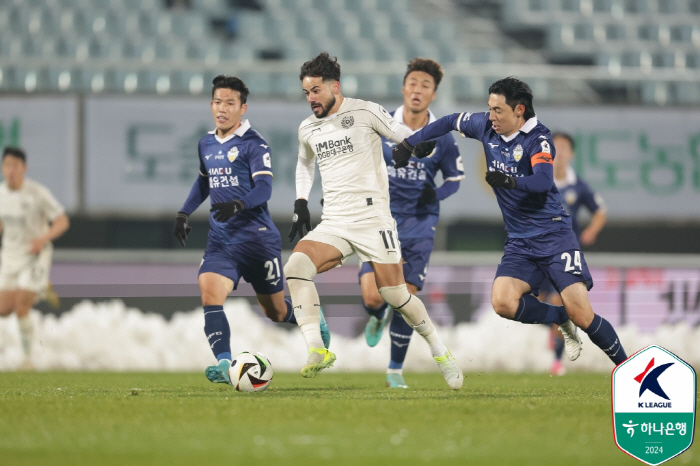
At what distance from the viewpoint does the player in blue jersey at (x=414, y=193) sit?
786 cm

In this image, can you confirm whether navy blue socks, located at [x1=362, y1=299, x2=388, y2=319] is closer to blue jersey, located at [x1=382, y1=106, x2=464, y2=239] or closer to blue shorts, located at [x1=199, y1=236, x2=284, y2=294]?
blue jersey, located at [x1=382, y1=106, x2=464, y2=239]

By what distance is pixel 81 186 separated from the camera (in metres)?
11.2

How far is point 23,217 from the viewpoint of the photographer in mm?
10773

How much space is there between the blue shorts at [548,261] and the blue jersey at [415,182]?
4.69 ft

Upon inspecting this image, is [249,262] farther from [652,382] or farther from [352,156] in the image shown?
[652,382]

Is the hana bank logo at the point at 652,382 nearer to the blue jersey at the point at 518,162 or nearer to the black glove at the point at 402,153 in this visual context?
the blue jersey at the point at 518,162

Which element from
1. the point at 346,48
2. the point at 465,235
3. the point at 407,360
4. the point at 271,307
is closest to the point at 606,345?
the point at 271,307

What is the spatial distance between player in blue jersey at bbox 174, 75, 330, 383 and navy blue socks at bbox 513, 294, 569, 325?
190 centimetres

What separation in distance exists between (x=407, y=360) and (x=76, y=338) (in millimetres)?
3748

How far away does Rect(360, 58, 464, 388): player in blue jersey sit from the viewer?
25.8 ft

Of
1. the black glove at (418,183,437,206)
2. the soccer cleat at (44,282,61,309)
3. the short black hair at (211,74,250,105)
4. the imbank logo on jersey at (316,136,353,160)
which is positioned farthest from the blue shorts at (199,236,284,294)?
the soccer cleat at (44,282,61,309)

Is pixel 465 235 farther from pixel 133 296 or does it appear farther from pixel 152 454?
pixel 152 454

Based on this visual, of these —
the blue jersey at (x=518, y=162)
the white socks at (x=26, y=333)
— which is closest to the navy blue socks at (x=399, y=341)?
the blue jersey at (x=518, y=162)

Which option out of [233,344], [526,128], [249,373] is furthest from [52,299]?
[526,128]
